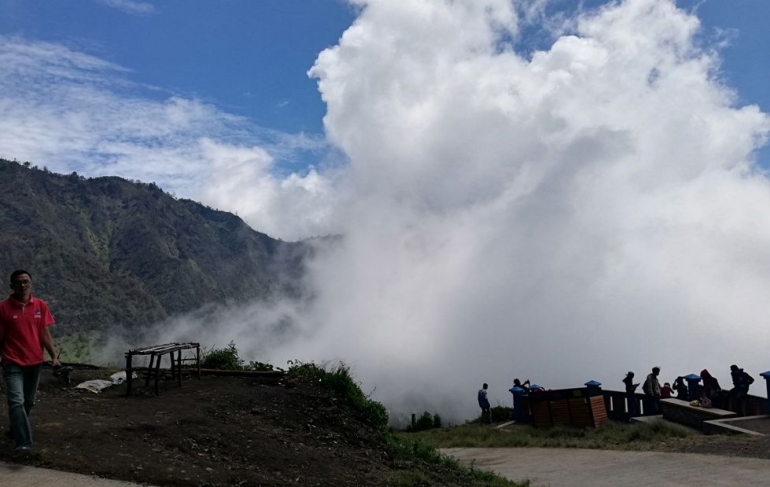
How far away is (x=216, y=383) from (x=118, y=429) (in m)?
4.65

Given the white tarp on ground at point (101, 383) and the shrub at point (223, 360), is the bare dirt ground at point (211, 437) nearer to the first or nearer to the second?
the white tarp on ground at point (101, 383)

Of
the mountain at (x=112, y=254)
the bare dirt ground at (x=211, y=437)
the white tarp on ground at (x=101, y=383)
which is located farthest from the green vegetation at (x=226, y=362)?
the mountain at (x=112, y=254)

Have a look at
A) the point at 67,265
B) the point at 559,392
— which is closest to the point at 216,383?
the point at 559,392

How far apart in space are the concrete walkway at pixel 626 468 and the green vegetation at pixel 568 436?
131 cm

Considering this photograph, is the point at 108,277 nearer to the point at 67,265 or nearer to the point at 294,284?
the point at 67,265

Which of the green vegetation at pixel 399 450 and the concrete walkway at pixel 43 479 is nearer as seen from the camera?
the concrete walkway at pixel 43 479

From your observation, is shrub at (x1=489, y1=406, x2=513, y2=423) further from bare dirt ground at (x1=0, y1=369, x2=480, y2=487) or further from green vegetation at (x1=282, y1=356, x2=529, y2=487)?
bare dirt ground at (x1=0, y1=369, x2=480, y2=487)

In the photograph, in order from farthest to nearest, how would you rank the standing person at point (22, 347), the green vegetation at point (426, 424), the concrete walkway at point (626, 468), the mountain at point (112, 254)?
1. the mountain at point (112, 254)
2. the green vegetation at point (426, 424)
3. the concrete walkway at point (626, 468)
4. the standing person at point (22, 347)

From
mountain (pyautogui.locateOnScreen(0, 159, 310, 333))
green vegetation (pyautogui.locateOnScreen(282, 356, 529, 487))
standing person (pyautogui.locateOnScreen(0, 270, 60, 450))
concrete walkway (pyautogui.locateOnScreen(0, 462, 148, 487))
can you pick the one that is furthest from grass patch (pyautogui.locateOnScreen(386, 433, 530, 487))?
mountain (pyautogui.locateOnScreen(0, 159, 310, 333))

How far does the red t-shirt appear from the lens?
289 inches

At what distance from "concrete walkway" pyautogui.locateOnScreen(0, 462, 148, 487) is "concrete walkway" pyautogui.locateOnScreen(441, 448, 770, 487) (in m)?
7.35

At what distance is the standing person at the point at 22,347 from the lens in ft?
23.3

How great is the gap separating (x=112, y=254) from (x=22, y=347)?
163 meters

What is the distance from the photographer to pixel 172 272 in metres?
150
